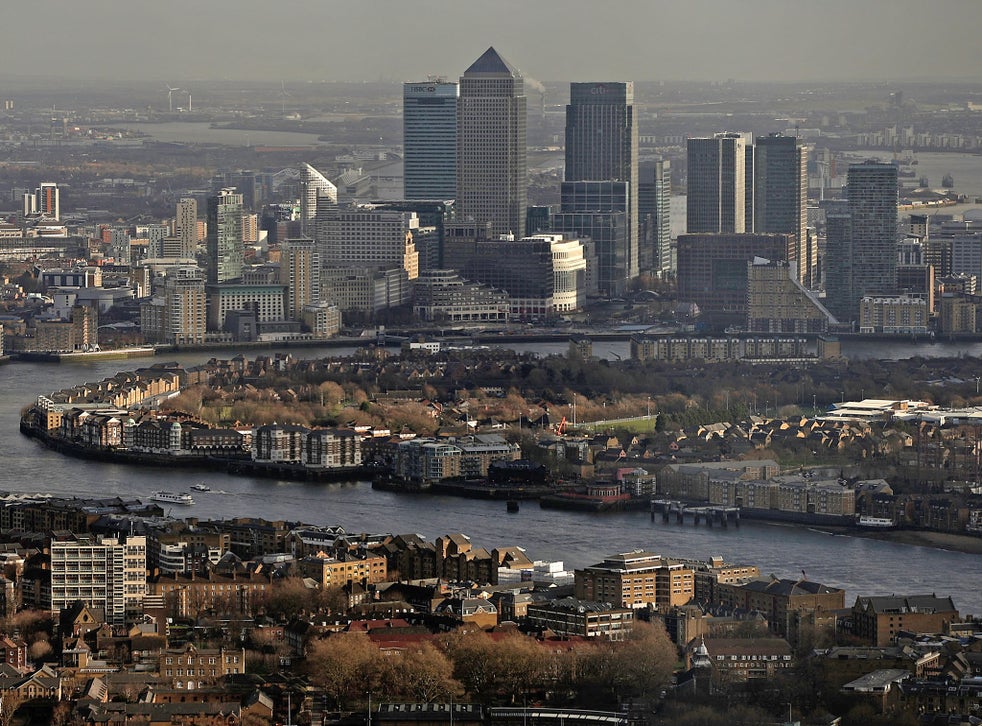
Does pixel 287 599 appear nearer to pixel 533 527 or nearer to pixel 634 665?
pixel 634 665

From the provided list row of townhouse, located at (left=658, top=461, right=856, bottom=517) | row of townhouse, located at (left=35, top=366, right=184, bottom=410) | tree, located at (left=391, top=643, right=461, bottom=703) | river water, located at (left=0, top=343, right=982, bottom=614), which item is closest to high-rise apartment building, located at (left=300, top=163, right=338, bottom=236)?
row of townhouse, located at (left=35, top=366, right=184, bottom=410)

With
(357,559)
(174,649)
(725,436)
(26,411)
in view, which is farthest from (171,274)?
(174,649)

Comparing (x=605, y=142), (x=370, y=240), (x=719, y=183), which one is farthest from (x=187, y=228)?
(x=719, y=183)

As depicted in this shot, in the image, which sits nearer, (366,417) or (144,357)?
(366,417)

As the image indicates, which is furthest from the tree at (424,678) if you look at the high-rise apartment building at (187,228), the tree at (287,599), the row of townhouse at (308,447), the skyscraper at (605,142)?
the high-rise apartment building at (187,228)

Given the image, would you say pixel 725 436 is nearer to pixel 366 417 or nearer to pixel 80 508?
pixel 366 417

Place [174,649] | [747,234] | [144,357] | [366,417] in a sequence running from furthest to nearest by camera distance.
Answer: [747,234], [144,357], [366,417], [174,649]
